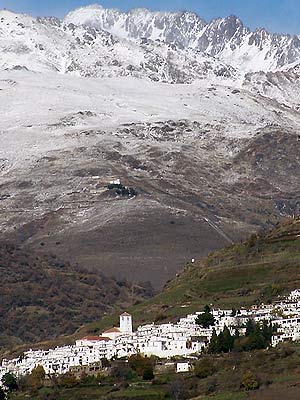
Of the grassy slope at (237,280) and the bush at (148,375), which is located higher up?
the grassy slope at (237,280)

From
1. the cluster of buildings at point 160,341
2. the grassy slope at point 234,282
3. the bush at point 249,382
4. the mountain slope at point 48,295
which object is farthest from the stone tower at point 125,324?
the mountain slope at point 48,295

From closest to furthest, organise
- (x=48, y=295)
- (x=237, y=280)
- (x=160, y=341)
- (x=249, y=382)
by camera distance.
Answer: (x=249, y=382) < (x=160, y=341) < (x=237, y=280) < (x=48, y=295)

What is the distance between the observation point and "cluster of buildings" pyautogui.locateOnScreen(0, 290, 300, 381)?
81750 millimetres

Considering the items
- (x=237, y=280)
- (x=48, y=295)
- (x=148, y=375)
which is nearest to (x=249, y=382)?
(x=148, y=375)

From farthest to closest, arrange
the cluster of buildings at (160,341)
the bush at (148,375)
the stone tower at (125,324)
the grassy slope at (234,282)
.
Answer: the grassy slope at (234,282)
the stone tower at (125,324)
the cluster of buildings at (160,341)
the bush at (148,375)

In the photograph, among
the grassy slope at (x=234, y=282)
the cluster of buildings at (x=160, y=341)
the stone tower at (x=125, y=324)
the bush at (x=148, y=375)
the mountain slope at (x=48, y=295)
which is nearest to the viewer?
the bush at (x=148, y=375)

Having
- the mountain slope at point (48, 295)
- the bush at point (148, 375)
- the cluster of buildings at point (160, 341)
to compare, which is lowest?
the bush at point (148, 375)

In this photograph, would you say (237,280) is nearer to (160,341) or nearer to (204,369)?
(160,341)

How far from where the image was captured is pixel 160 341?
270 feet

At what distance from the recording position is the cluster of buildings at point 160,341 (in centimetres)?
8175

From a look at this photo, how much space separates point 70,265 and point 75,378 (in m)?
92.8

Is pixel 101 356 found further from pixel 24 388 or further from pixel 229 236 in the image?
pixel 229 236

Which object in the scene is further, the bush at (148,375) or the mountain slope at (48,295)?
the mountain slope at (48,295)

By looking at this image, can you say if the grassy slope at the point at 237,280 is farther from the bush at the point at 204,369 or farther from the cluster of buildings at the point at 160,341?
the bush at the point at 204,369
